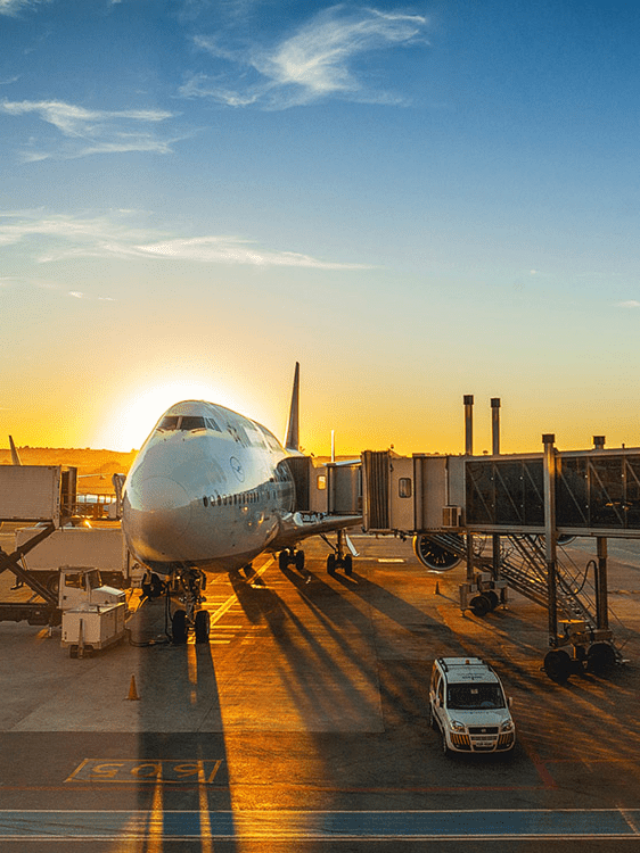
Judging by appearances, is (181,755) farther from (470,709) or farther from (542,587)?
(542,587)

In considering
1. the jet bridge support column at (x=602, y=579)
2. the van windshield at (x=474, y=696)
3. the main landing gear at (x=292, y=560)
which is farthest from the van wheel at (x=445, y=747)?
the main landing gear at (x=292, y=560)

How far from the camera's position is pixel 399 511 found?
32.4m

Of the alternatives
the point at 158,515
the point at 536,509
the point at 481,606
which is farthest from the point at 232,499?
the point at 481,606

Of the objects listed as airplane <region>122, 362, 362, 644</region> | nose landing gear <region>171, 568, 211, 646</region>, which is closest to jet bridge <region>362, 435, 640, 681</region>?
airplane <region>122, 362, 362, 644</region>

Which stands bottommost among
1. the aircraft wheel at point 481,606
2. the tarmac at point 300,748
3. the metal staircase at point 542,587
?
the tarmac at point 300,748

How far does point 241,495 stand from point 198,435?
3.11 meters

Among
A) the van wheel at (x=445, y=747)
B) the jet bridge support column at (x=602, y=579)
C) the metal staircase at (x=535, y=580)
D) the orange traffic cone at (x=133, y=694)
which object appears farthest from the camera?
the metal staircase at (x=535, y=580)

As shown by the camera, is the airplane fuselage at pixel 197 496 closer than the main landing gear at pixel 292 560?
Yes

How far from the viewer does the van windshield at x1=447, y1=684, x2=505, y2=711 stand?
1906 cm

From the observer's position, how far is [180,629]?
29922 millimetres

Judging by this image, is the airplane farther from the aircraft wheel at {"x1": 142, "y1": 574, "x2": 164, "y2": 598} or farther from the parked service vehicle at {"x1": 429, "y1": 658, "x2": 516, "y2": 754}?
the parked service vehicle at {"x1": 429, "y1": 658, "x2": 516, "y2": 754}

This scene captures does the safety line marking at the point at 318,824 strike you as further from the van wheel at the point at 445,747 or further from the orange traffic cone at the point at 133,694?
the orange traffic cone at the point at 133,694

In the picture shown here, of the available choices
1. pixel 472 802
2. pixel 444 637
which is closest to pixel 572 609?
pixel 444 637

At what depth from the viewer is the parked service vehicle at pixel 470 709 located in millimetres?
17984
